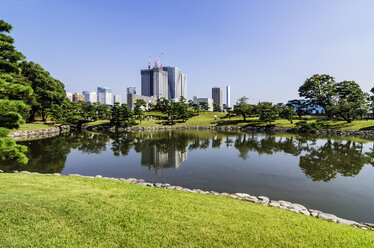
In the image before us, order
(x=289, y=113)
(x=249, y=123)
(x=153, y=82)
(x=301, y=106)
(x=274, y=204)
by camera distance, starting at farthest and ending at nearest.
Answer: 1. (x=153, y=82)
2. (x=301, y=106)
3. (x=249, y=123)
4. (x=289, y=113)
5. (x=274, y=204)

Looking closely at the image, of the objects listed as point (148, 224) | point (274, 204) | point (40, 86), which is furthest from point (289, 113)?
point (40, 86)

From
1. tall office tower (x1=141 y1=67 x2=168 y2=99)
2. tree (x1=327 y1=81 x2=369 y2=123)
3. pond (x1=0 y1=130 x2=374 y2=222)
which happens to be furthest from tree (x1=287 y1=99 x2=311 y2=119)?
tall office tower (x1=141 y1=67 x2=168 y2=99)

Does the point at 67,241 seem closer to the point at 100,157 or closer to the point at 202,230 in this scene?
the point at 202,230

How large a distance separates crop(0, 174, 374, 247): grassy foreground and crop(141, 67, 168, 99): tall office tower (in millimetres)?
177050

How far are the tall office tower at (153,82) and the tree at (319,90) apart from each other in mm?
142959

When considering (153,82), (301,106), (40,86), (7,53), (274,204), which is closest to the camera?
(274,204)

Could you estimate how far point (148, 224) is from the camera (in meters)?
4.29

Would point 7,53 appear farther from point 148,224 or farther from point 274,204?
point 274,204

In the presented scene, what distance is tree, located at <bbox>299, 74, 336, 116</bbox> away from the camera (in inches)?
1848

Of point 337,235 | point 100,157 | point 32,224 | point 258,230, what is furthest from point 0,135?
point 337,235

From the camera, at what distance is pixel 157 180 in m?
10.1

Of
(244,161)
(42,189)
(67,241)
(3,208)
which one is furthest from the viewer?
(244,161)

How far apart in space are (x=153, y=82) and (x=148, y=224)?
185144mm

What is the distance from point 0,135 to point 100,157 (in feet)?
27.5
